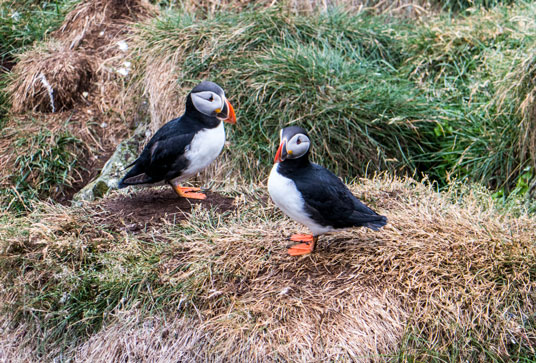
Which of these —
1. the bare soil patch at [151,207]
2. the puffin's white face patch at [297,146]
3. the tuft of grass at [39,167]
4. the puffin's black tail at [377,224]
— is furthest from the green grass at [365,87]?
the puffin's white face patch at [297,146]

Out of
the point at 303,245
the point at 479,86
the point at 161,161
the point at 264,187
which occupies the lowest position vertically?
the point at 264,187

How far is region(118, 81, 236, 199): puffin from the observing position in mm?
3586

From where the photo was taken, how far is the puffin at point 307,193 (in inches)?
116

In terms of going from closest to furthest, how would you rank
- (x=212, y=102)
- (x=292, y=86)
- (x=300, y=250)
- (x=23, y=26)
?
1. (x=300, y=250)
2. (x=212, y=102)
3. (x=292, y=86)
4. (x=23, y=26)

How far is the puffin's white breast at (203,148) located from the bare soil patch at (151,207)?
29 cm

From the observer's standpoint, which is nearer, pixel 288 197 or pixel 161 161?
pixel 288 197

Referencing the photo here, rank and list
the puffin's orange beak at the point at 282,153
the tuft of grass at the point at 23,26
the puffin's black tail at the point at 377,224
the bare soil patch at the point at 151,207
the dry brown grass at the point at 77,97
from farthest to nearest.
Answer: the tuft of grass at the point at 23,26 < the dry brown grass at the point at 77,97 < the bare soil patch at the point at 151,207 < the puffin's black tail at the point at 377,224 < the puffin's orange beak at the point at 282,153

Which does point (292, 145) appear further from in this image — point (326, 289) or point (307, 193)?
point (326, 289)

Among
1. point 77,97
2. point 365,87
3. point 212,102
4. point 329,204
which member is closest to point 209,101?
point 212,102

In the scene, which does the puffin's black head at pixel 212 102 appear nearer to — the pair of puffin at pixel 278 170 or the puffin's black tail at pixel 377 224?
the pair of puffin at pixel 278 170

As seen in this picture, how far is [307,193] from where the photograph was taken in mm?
2963

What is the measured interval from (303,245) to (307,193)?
18.8 inches

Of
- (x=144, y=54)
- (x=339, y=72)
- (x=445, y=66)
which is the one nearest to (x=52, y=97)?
(x=144, y=54)

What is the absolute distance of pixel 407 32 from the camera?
5680 millimetres
